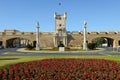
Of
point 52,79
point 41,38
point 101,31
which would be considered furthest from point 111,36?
point 52,79

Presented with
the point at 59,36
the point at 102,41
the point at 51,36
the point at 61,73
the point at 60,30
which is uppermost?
the point at 60,30

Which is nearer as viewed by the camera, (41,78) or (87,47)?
(41,78)

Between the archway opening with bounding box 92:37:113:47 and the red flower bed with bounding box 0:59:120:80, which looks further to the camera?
the archway opening with bounding box 92:37:113:47

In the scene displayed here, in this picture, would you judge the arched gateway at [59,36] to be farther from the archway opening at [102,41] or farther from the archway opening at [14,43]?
the archway opening at [102,41]

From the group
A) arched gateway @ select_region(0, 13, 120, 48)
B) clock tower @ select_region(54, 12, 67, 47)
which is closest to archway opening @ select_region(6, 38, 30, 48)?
arched gateway @ select_region(0, 13, 120, 48)

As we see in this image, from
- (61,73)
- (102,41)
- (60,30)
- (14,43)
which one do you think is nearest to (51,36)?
(60,30)

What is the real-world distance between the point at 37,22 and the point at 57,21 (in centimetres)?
2858

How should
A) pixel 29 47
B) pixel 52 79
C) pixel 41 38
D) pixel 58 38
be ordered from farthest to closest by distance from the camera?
1. pixel 41 38
2. pixel 58 38
3. pixel 29 47
4. pixel 52 79

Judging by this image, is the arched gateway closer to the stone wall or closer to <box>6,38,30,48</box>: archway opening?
the stone wall

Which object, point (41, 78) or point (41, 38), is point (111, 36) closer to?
point (41, 38)

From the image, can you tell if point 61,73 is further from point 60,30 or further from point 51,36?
point 51,36

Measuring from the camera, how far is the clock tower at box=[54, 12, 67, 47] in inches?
3520

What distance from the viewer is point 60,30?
295 feet

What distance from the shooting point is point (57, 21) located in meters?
92.0
